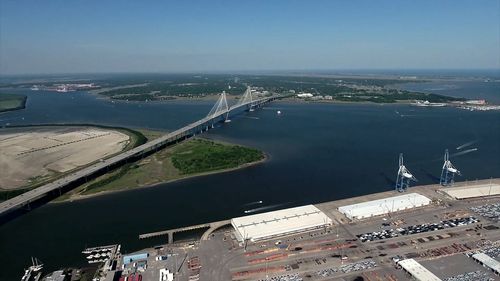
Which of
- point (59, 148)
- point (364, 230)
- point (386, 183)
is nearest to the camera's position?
point (364, 230)

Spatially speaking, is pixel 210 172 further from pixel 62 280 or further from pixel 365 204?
pixel 62 280

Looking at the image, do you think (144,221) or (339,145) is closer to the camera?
(144,221)

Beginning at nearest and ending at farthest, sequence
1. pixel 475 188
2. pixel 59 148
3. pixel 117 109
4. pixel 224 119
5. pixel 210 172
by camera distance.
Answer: pixel 475 188
pixel 210 172
pixel 59 148
pixel 224 119
pixel 117 109

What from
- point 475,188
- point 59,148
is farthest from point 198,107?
point 475,188

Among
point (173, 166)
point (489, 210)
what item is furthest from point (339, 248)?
point (173, 166)

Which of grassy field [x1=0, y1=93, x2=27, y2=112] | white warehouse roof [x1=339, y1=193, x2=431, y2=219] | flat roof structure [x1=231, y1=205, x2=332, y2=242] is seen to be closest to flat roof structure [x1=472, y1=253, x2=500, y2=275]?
white warehouse roof [x1=339, y1=193, x2=431, y2=219]

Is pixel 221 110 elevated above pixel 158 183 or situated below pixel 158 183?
above

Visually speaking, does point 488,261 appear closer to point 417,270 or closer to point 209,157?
point 417,270

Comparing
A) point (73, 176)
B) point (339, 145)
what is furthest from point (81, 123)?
point (339, 145)
